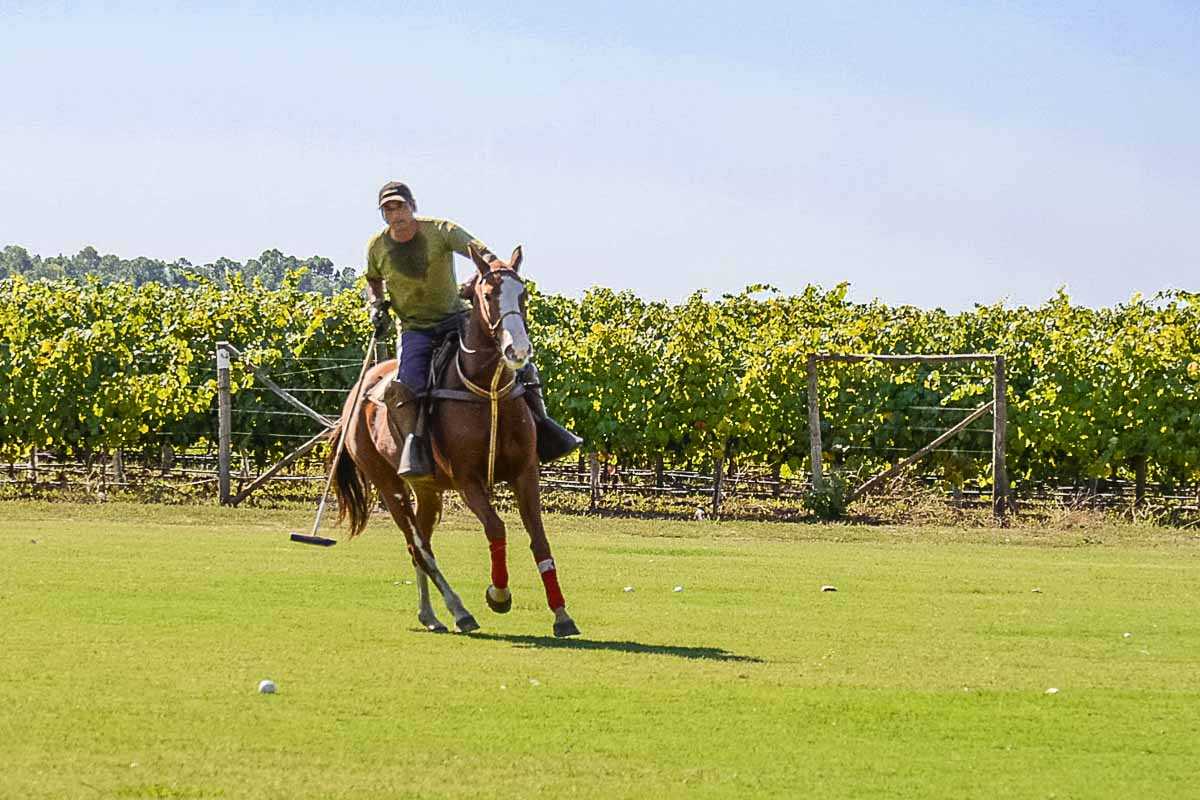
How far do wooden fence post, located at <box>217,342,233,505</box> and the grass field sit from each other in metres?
11.1

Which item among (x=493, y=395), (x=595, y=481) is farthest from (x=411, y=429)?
(x=595, y=481)

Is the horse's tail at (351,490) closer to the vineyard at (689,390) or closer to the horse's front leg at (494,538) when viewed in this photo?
the horse's front leg at (494,538)

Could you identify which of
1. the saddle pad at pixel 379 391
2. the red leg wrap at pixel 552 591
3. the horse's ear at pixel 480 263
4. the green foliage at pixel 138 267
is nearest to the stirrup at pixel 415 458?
the saddle pad at pixel 379 391

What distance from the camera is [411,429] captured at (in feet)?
46.1

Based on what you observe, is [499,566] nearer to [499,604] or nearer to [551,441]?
[499,604]

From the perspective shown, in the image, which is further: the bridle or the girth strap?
the girth strap

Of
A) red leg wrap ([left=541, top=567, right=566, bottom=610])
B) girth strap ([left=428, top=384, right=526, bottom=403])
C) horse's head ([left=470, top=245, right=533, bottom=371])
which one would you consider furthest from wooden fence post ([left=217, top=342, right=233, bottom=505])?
horse's head ([left=470, top=245, right=533, bottom=371])

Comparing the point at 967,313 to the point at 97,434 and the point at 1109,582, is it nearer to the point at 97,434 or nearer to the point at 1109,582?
the point at 97,434

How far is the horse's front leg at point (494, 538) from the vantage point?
1362 cm

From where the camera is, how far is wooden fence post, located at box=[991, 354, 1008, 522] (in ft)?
95.1

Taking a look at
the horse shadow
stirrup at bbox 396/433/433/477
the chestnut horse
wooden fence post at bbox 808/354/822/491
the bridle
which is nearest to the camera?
the horse shadow

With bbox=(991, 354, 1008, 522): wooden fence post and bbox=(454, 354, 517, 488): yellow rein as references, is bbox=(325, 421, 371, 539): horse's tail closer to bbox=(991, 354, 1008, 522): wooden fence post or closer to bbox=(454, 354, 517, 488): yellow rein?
bbox=(454, 354, 517, 488): yellow rein

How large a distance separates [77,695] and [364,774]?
243 centimetres

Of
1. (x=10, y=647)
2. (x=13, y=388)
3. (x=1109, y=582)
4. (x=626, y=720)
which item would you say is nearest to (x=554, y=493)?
(x=13, y=388)
